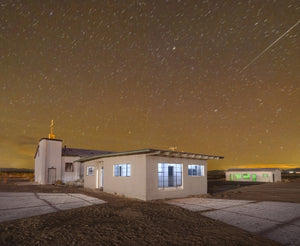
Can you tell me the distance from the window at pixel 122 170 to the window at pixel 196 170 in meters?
4.62

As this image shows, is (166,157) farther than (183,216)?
Yes

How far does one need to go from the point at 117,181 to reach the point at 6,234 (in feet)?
33.1

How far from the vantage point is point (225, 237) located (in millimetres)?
6246

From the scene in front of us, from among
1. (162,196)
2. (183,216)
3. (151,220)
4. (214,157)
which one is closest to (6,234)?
(151,220)

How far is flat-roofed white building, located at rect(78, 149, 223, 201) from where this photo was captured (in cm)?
1373

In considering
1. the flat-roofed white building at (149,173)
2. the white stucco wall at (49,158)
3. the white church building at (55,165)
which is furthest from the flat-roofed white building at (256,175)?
the white stucco wall at (49,158)

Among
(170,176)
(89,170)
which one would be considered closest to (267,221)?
(170,176)

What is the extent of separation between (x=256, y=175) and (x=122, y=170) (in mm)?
34045

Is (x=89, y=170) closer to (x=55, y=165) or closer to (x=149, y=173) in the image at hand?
(x=55, y=165)

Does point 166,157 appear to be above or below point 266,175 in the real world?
above

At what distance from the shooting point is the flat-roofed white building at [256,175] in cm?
3991

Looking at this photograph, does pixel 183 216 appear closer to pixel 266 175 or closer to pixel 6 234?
pixel 6 234

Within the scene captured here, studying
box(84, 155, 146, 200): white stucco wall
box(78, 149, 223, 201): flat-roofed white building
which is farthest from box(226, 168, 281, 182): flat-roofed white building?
box(84, 155, 146, 200): white stucco wall

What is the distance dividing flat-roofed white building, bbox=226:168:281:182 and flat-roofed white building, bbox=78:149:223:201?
1112 inches
